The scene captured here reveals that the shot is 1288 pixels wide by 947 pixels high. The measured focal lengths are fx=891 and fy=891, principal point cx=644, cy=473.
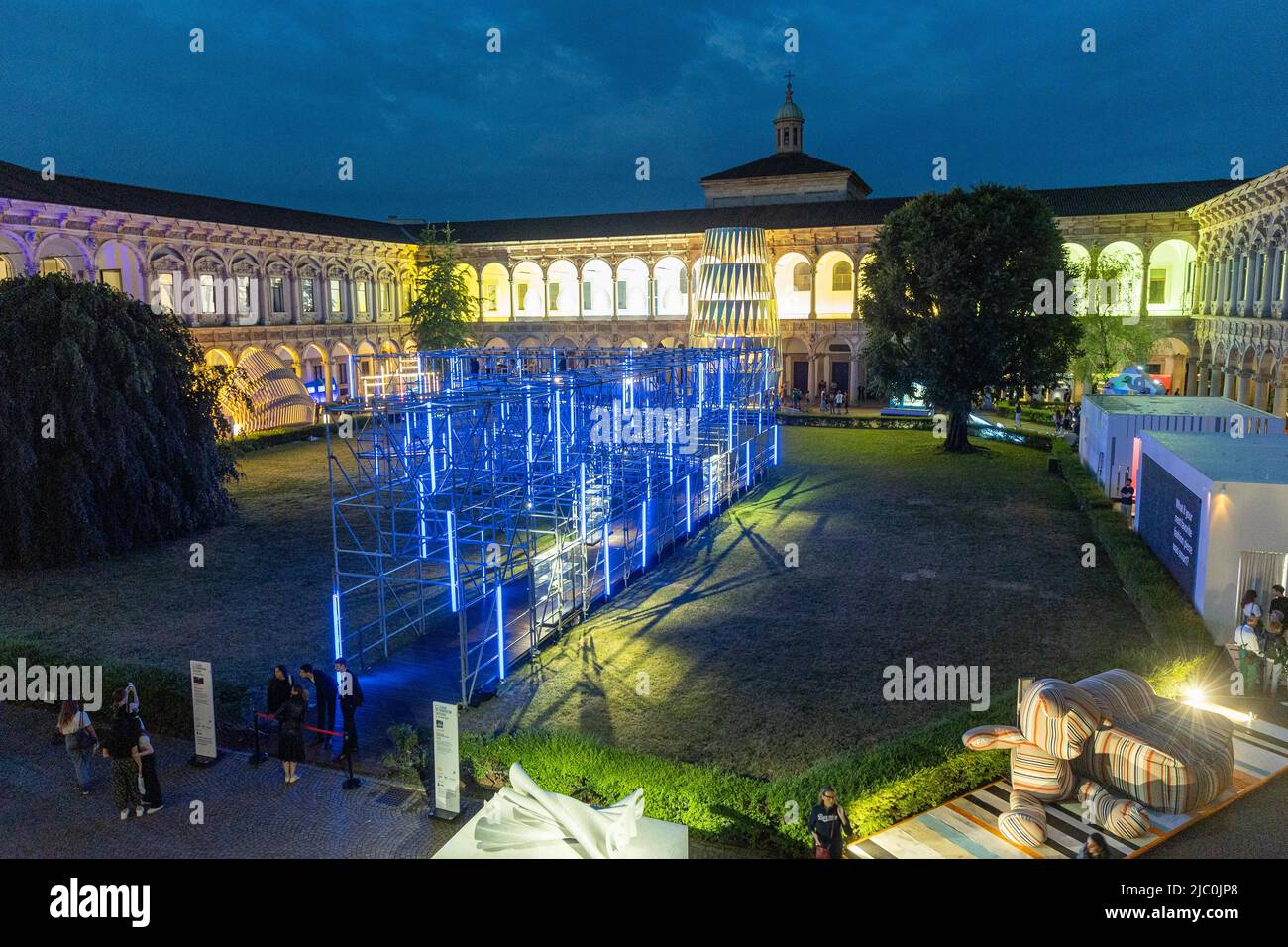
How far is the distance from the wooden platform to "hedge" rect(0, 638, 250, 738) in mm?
8031

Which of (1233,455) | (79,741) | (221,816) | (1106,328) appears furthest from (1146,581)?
(1106,328)

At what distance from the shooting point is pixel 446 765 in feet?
30.8

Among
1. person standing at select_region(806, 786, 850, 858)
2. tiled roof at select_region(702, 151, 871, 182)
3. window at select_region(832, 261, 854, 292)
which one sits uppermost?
tiled roof at select_region(702, 151, 871, 182)

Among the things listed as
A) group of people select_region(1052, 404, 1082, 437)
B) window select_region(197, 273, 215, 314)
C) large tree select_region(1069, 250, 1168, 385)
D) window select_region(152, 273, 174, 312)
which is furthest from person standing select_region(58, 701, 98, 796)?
large tree select_region(1069, 250, 1168, 385)

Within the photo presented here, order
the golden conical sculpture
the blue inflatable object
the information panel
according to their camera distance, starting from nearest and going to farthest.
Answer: the information panel → the blue inflatable object → the golden conical sculpture

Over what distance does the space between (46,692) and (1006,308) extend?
91.2 feet

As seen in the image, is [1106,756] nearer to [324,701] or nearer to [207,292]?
[324,701]

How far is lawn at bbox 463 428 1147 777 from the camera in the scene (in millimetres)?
11648

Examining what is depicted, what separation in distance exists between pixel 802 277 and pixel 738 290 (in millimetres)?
17548

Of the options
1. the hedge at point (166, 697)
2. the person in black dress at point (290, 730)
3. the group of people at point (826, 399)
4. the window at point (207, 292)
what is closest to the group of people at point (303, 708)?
the person in black dress at point (290, 730)

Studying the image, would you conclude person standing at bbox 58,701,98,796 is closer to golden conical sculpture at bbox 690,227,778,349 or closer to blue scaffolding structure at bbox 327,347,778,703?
blue scaffolding structure at bbox 327,347,778,703

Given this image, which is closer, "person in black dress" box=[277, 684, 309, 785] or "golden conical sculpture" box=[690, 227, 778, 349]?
"person in black dress" box=[277, 684, 309, 785]

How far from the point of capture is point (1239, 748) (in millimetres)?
10156
